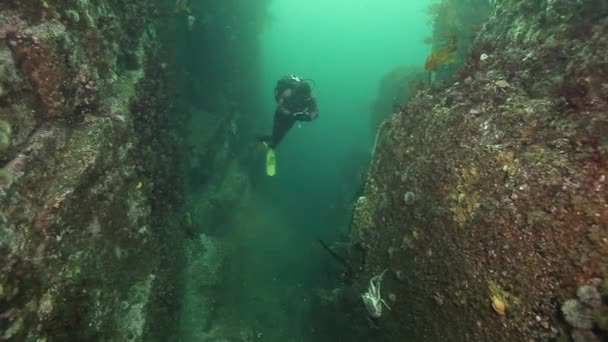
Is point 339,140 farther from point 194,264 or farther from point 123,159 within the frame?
point 123,159

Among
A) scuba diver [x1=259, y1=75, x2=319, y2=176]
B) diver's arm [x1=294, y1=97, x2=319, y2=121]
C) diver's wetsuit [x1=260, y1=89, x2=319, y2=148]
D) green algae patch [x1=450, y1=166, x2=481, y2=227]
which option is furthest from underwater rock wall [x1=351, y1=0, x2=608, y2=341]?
scuba diver [x1=259, y1=75, x2=319, y2=176]

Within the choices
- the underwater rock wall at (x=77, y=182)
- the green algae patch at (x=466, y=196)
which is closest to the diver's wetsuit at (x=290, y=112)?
the underwater rock wall at (x=77, y=182)

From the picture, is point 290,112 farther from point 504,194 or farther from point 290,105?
point 504,194

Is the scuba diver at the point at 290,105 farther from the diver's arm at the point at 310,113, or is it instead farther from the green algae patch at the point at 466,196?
the green algae patch at the point at 466,196

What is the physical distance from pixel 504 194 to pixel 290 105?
7223mm

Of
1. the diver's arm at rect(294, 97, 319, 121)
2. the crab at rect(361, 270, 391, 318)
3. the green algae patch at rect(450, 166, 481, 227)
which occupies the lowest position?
the crab at rect(361, 270, 391, 318)

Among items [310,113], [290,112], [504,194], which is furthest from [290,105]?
[504,194]

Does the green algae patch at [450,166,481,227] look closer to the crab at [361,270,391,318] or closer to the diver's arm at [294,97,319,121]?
the crab at [361,270,391,318]

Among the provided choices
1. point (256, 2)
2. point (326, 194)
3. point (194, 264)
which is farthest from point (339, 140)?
point (194, 264)

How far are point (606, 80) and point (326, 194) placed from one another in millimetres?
16388

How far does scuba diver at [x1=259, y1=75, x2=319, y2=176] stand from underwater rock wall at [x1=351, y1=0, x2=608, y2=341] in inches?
191

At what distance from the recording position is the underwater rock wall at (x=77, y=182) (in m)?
3.69

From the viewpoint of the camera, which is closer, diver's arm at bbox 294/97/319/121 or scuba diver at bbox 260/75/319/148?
diver's arm at bbox 294/97/319/121

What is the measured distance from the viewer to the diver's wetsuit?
9.58m
